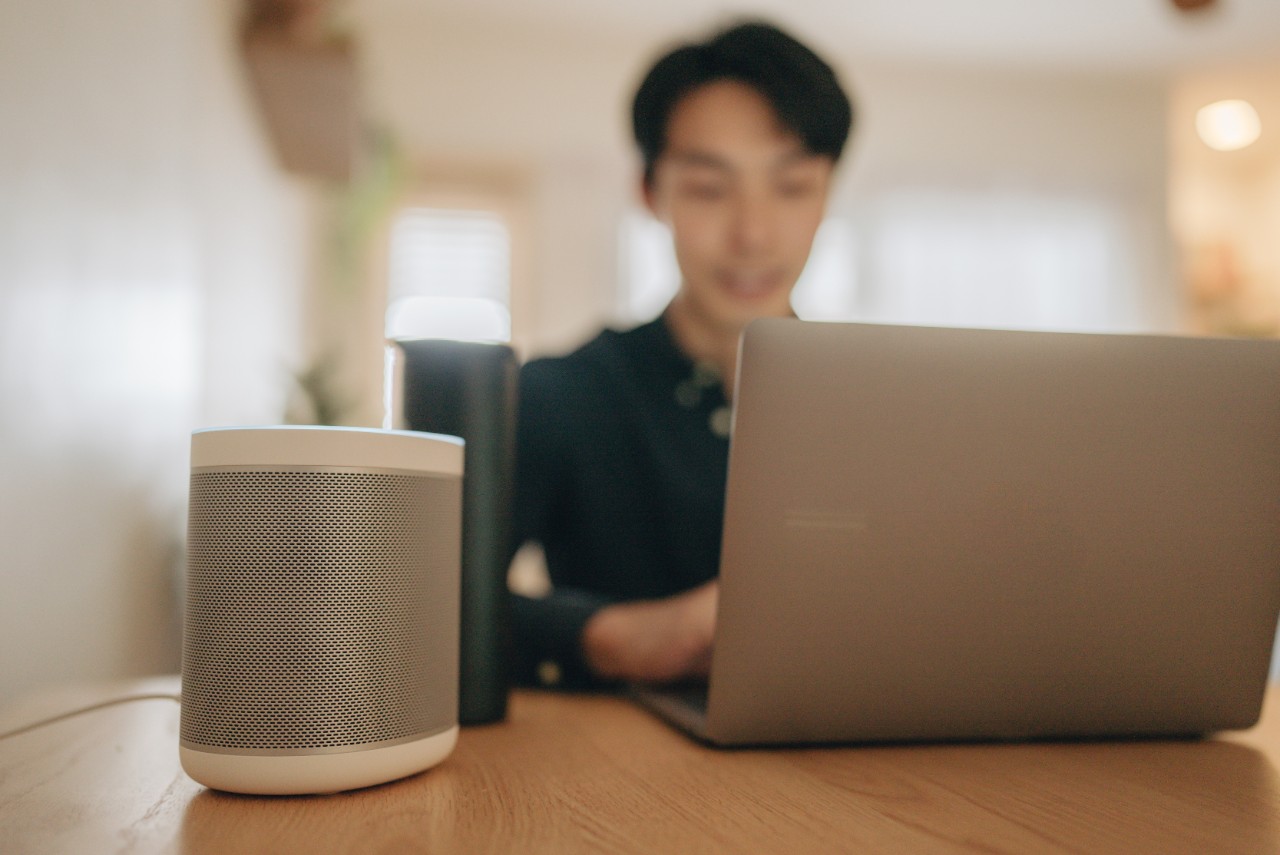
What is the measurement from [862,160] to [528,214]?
4.66 feet

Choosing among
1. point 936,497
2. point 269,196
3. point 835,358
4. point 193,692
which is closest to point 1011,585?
point 936,497

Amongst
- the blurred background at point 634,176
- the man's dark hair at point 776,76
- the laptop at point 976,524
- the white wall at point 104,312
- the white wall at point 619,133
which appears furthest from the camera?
the white wall at point 619,133

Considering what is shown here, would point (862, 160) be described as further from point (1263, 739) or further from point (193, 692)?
point (193, 692)

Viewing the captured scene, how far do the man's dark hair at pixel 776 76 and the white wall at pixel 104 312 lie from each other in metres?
0.67

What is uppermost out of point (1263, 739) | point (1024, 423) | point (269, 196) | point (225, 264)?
point (269, 196)

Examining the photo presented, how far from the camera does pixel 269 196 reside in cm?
240

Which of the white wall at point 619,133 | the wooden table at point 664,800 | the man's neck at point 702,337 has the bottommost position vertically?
the wooden table at point 664,800

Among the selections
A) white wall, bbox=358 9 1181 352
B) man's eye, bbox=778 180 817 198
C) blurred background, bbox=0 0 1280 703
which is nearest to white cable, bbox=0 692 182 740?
man's eye, bbox=778 180 817 198

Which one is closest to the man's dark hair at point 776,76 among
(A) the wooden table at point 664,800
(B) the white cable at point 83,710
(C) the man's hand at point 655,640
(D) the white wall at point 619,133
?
(C) the man's hand at point 655,640

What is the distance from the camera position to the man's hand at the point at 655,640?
2.65ft

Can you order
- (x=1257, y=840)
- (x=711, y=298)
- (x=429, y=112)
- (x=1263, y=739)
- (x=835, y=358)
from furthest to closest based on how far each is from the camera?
1. (x=429, y=112)
2. (x=711, y=298)
3. (x=1263, y=739)
4. (x=835, y=358)
5. (x=1257, y=840)

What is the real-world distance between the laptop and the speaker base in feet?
0.68

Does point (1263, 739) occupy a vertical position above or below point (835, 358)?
below

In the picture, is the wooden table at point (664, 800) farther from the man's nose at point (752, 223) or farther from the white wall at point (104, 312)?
the man's nose at point (752, 223)
